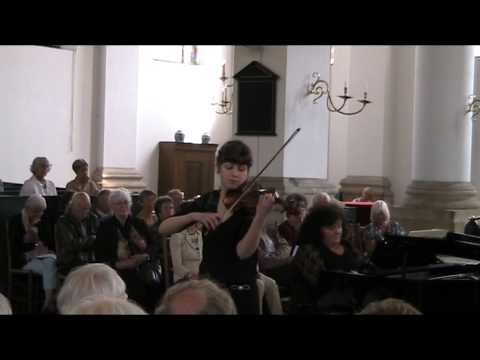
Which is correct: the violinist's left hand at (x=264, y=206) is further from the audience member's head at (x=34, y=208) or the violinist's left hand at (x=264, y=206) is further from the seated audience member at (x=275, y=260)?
the audience member's head at (x=34, y=208)

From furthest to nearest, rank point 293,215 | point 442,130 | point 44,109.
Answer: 1. point 44,109
2. point 442,130
3. point 293,215

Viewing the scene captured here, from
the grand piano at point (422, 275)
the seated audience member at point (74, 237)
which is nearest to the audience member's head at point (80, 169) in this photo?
the seated audience member at point (74, 237)

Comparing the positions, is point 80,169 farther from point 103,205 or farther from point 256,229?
point 256,229

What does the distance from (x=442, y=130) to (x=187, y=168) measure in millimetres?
7598

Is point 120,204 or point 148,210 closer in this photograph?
point 120,204

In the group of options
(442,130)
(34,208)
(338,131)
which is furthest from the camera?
(338,131)

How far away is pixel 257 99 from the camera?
9.27 m

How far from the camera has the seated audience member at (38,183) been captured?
929 centimetres

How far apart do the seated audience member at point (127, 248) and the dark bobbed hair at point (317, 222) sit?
1957mm

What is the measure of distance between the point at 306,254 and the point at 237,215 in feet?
4.83

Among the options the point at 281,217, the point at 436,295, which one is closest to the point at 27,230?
the point at 281,217

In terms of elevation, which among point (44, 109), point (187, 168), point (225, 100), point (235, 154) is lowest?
point (187, 168)

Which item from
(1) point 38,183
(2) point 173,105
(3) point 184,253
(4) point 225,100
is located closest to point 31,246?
(3) point 184,253
